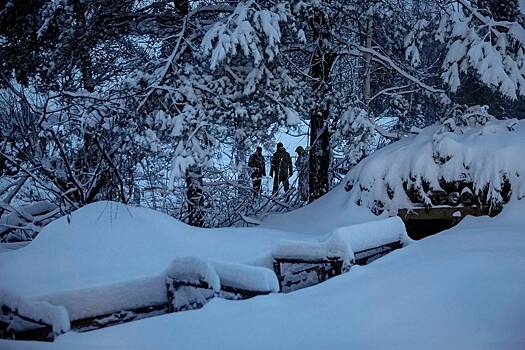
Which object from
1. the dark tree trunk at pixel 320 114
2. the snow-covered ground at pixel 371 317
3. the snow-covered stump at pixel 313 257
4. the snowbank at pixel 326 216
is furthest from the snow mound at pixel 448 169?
the snow-covered ground at pixel 371 317

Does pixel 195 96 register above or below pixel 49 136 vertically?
above

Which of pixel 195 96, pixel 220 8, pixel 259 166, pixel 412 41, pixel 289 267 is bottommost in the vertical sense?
pixel 289 267

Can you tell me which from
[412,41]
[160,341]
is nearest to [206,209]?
[412,41]

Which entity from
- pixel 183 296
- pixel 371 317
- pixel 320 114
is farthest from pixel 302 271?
pixel 320 114

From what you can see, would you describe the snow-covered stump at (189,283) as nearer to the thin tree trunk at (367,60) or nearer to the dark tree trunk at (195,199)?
the dark tree trunk at (195,199)

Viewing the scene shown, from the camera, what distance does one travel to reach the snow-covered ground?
296 cm

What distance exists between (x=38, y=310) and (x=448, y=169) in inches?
263

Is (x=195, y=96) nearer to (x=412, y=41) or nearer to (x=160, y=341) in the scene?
(x=412, y=41)

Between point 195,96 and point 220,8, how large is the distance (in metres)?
2.52

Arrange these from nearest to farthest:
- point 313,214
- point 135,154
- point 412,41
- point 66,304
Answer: point 66,304, point 135,154, point 313,214, point 412,41

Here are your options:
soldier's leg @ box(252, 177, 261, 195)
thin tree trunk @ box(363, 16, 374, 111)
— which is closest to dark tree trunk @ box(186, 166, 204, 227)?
soldier's leg @ box(252, 177, 261, 195)

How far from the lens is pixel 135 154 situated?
7941 mm

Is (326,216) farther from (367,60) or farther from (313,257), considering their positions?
(367,60)

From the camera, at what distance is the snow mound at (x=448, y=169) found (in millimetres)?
7508
